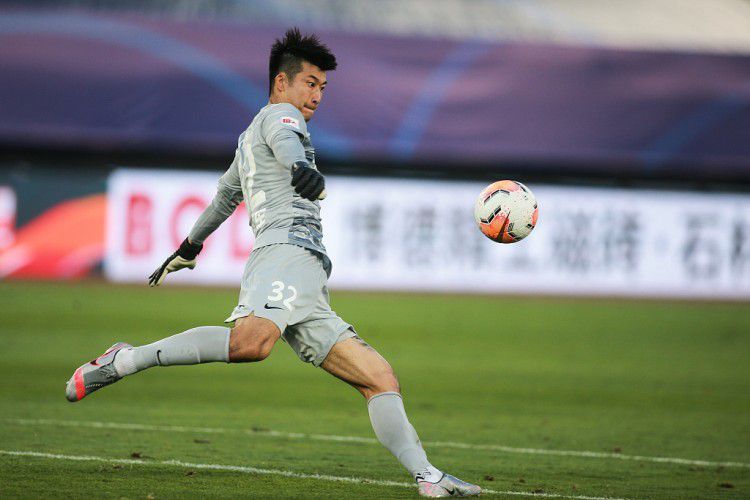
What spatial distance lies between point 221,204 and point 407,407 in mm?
3752

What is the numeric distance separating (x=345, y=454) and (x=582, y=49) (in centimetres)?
1863

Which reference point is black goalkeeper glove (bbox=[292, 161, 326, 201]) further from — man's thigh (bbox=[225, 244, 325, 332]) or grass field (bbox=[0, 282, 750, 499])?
grass field (bbox=[0, 282, 750, 499])

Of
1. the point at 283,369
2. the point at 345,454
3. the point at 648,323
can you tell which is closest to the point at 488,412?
the point at 345,454

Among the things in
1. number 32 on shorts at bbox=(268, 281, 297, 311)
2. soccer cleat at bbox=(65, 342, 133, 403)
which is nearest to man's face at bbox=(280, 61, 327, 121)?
number 32 on shorts at bbox=(268, 281, 297, 311)

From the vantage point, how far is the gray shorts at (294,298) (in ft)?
18.3

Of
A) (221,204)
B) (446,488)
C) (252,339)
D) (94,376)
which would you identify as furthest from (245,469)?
(221,204)

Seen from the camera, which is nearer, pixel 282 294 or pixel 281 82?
pixel 282 294

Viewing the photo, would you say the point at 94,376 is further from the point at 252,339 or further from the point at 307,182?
the point at 307,182

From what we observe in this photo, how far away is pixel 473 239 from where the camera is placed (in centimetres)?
2194

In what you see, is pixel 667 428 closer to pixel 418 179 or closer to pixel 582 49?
pixel 418 179

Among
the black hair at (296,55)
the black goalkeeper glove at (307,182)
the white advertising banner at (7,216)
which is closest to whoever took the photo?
the black goalkeeper glove at (307,182)

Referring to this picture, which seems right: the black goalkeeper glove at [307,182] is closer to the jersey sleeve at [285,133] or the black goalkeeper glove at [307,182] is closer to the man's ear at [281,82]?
the jersey sleeve at [285,133]

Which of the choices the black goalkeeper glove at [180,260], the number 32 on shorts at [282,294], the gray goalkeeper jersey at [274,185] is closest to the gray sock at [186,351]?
the number 32 on shorts at [282,294]

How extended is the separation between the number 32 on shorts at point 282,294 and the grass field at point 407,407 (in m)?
0.99
